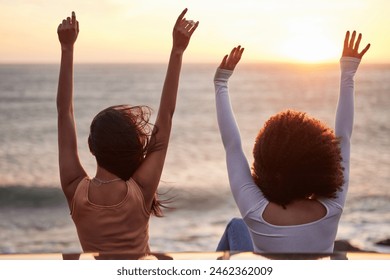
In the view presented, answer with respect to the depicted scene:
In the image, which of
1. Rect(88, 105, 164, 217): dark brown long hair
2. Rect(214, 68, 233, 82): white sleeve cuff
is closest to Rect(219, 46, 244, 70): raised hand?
Rect(214, 68, 233, 82): white sleeve cuff

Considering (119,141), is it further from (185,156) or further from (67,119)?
(185,156)

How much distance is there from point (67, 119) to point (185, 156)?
323 inches

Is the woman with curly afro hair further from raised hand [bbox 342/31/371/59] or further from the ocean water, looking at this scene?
the ocean water

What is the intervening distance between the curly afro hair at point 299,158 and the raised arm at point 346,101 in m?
0.06

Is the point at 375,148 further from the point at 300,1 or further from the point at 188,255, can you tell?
the point at 188,255

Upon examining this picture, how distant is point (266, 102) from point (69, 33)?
54.3ft

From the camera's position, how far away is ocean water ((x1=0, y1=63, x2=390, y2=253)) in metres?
5.51

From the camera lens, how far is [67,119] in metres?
1.50

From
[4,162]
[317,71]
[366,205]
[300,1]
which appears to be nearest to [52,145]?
[4,162]

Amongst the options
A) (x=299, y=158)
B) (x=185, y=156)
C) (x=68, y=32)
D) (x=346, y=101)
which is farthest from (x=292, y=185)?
(x=185, y=156)

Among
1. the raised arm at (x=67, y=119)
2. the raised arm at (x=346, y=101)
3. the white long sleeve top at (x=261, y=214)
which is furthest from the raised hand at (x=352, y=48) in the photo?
the raised arm at (x=67, y=119)

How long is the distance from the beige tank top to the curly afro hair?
0.94 ft

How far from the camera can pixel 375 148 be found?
10.0m

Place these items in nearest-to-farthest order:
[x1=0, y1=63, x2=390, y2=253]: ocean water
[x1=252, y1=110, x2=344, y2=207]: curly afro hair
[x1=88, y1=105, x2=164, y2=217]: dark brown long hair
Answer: [x1=252, y1=110, x2=344, y2=207]: curly afro hair → [x1=88, y1=105, x2=164, y2=217]: dark brown long hair → [x1=0, y1=63, x2=390, y2=253]: ocean water
